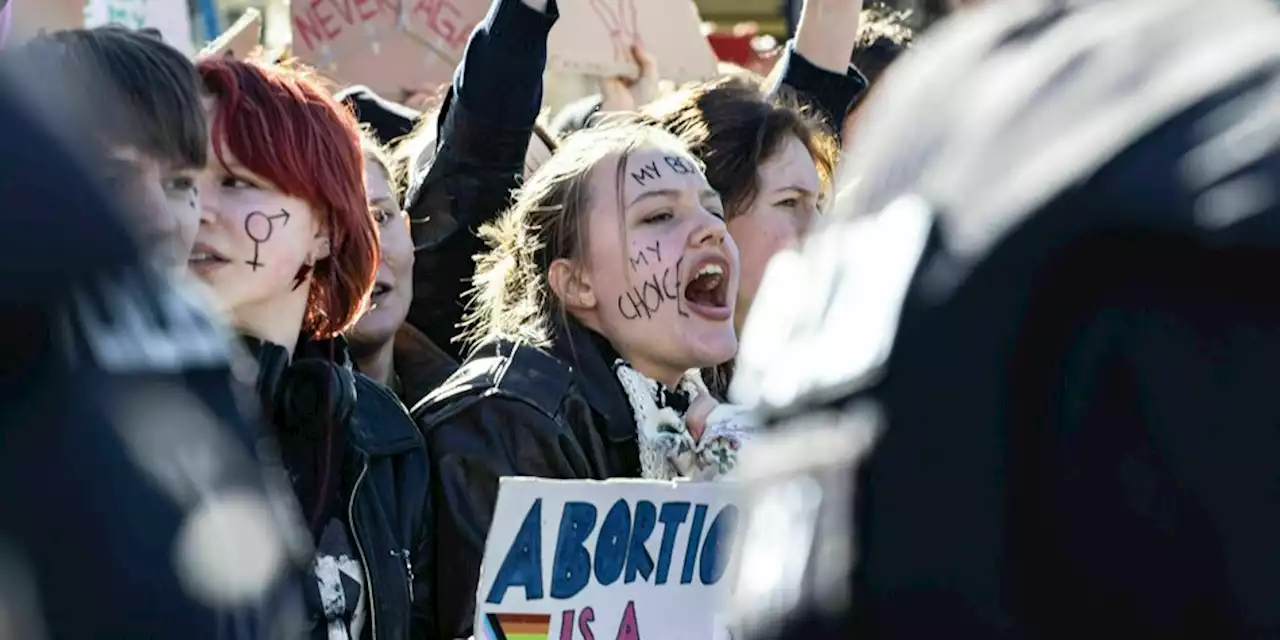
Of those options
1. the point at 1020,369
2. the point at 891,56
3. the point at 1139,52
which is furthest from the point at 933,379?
the point at 891,56

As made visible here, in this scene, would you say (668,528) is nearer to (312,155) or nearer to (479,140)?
(312,155)

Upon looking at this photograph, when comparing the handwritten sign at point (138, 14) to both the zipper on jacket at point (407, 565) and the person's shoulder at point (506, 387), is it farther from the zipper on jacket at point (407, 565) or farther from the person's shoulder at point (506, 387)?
the zipper on jacket at point (407, 565)

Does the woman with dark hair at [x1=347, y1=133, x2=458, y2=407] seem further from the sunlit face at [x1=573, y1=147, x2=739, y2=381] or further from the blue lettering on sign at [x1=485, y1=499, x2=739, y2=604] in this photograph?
the blue lettering on sign at [x1=485, y1=499, x2=739, y2=604]

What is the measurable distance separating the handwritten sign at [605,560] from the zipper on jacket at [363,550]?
149 mm

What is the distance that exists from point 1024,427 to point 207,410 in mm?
473

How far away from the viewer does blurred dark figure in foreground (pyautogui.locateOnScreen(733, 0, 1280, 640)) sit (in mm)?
716

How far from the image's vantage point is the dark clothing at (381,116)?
13.4ft

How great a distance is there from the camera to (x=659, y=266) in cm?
319

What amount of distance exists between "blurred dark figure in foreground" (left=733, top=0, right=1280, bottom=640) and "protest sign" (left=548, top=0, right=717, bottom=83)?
3.70m

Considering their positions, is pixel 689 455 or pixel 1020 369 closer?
pixel 1020 369

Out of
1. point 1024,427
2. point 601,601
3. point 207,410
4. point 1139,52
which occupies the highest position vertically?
point 1139,52

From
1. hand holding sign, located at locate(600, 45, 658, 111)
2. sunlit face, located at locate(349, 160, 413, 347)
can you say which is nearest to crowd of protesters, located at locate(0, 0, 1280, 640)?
sunlit face, located at locate(349, 160, 413, 347)

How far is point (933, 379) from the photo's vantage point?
77 cm

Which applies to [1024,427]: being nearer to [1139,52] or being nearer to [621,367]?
[1139,52]
